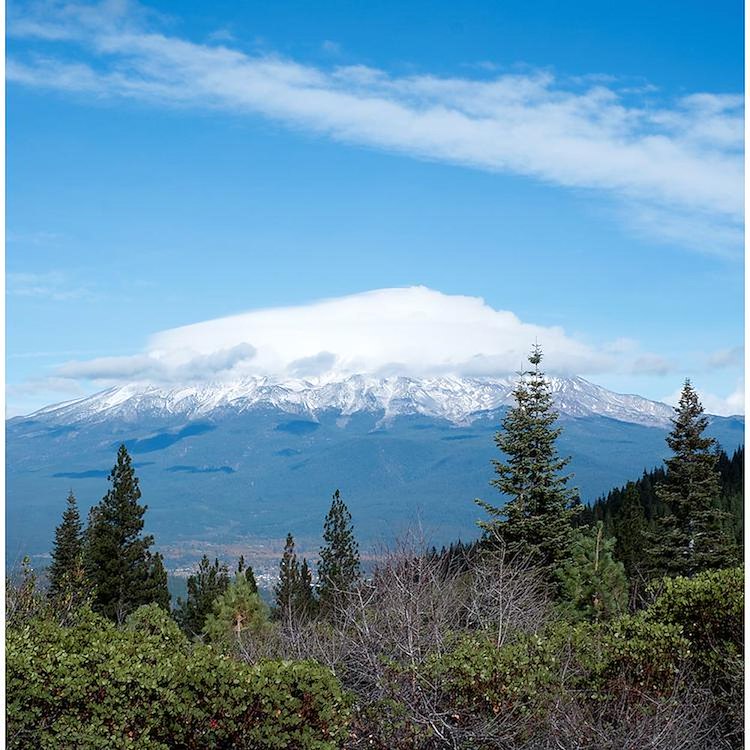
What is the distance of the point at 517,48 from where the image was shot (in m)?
4.22

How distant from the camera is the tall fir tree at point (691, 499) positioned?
16875 mm

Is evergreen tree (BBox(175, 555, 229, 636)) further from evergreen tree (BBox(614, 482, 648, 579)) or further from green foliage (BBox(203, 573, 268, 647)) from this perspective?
evergreen tree (BBox(614, 482, 648, 579))

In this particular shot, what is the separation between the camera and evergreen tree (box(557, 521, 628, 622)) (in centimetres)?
1300

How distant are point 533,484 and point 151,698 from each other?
11913 mm

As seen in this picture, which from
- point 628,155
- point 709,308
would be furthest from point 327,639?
point 628,155

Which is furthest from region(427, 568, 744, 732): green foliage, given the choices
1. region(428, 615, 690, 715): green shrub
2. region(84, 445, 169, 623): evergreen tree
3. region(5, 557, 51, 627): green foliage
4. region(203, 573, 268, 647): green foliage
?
region(84, 445, 169, 623): evergreen tree

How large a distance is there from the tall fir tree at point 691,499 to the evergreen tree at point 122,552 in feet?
42.5

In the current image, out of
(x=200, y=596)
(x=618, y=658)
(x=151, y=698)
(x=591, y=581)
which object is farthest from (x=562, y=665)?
(x=200, y=596)

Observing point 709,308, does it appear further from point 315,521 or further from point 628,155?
point 315,521

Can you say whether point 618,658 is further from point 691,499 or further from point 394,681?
point 691,499

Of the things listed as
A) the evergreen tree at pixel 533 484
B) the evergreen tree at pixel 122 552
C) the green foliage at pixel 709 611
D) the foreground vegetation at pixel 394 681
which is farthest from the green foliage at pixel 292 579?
the green foliage at pixel 709 611

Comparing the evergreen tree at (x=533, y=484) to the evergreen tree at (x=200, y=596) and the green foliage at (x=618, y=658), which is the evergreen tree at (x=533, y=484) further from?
the evergreen tree at (x=200, y=596)

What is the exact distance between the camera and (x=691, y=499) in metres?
17.0

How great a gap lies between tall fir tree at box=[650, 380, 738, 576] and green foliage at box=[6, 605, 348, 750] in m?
13.5
